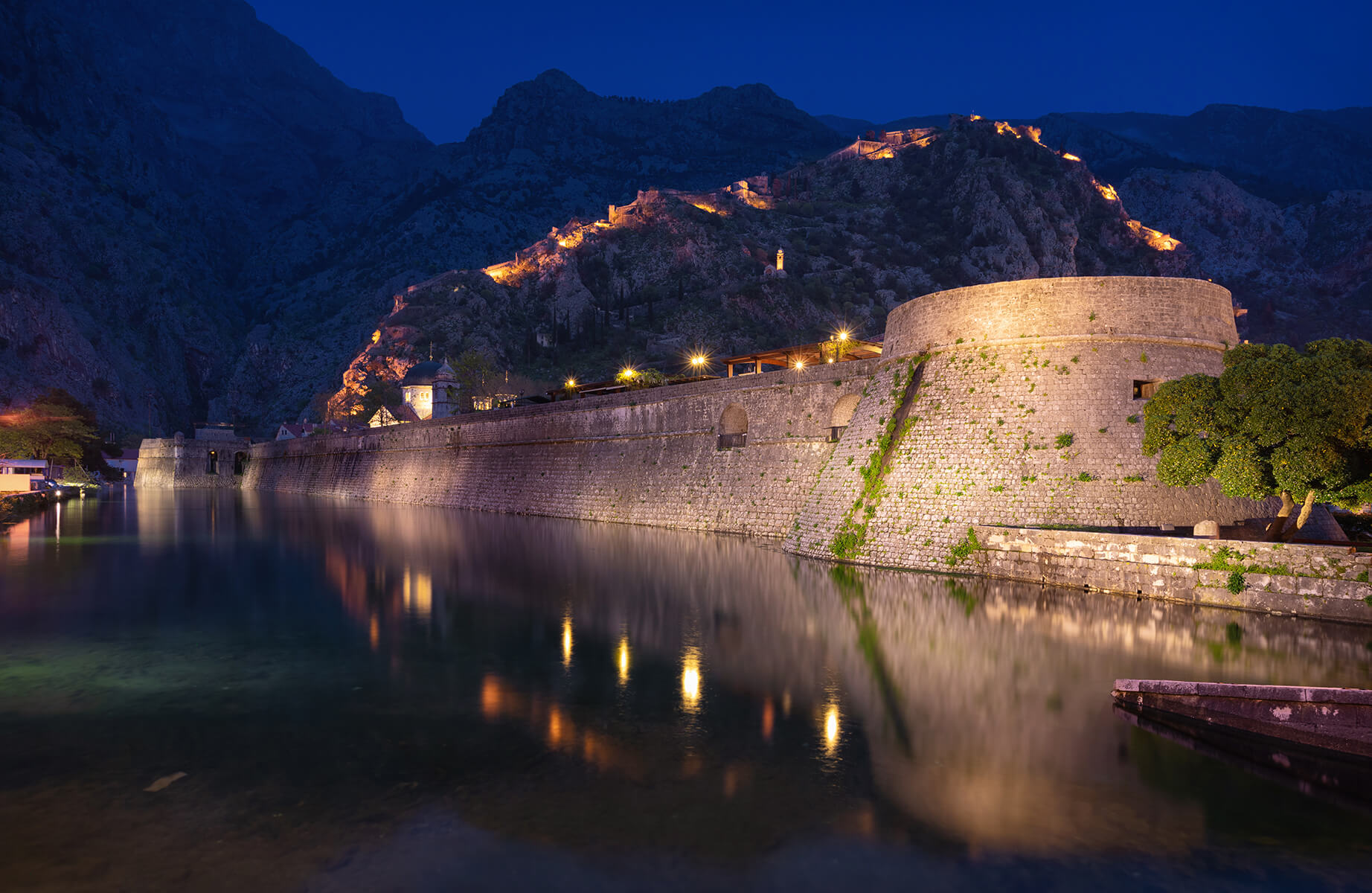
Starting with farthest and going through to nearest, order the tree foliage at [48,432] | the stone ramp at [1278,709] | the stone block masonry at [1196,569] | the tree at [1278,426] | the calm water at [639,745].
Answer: the tree foliage at [48,432] → the tree at [1278,426] → the stone block masonry at [1196,569] → the stone ramp at [1278,709] → the calm water at [639,745]

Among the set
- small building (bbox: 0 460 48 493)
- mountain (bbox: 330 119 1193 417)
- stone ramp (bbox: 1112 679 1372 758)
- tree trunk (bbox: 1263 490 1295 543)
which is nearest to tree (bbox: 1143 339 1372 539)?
tree trunk (bbox: 1263 490 1295 543)

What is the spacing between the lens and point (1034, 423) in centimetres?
2158

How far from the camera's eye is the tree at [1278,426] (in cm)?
1577

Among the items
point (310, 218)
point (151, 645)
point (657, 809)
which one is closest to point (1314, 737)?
point (657, 809)

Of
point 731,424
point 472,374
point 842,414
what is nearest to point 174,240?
point 472,374

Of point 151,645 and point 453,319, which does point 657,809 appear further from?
point 453,319

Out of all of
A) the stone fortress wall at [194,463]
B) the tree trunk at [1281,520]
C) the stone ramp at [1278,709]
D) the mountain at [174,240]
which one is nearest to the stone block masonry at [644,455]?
the tree trunk at [1281,520]

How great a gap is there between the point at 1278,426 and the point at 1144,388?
17.5ft

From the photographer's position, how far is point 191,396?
478 ft

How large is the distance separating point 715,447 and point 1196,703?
2570 centimetres

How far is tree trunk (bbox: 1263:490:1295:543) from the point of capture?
17.5 metres

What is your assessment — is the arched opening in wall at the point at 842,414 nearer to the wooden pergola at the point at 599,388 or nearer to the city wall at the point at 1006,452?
the city wall at the point at 1006,452

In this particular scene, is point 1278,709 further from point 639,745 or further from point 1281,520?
point 1281,520

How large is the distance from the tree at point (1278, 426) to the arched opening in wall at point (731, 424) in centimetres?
1783
